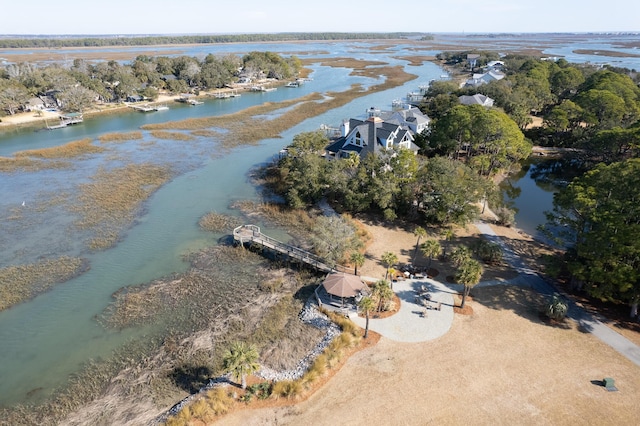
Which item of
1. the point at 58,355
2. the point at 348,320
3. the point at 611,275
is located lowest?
the point at 58,355

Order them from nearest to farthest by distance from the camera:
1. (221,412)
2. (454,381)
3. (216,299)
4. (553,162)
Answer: (221,412) → (454,381) → (216,299) → (553,162)

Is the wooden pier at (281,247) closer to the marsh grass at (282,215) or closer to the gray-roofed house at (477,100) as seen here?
the marsh grass at (282,215)

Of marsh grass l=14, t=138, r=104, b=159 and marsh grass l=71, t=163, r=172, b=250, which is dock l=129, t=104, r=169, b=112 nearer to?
marsh grass l=14, t=138, r=104, b=159

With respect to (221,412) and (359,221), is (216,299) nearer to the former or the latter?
(221,412)

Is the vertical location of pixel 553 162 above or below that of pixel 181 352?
above

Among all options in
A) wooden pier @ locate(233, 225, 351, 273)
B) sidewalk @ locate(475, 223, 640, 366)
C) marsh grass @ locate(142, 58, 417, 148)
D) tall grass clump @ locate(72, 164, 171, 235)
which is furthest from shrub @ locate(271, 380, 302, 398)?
marsh grass @ locate(142, 58, 417, 148)

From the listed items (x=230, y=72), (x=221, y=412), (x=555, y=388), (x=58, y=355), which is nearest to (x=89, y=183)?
(x=58, y=355)
